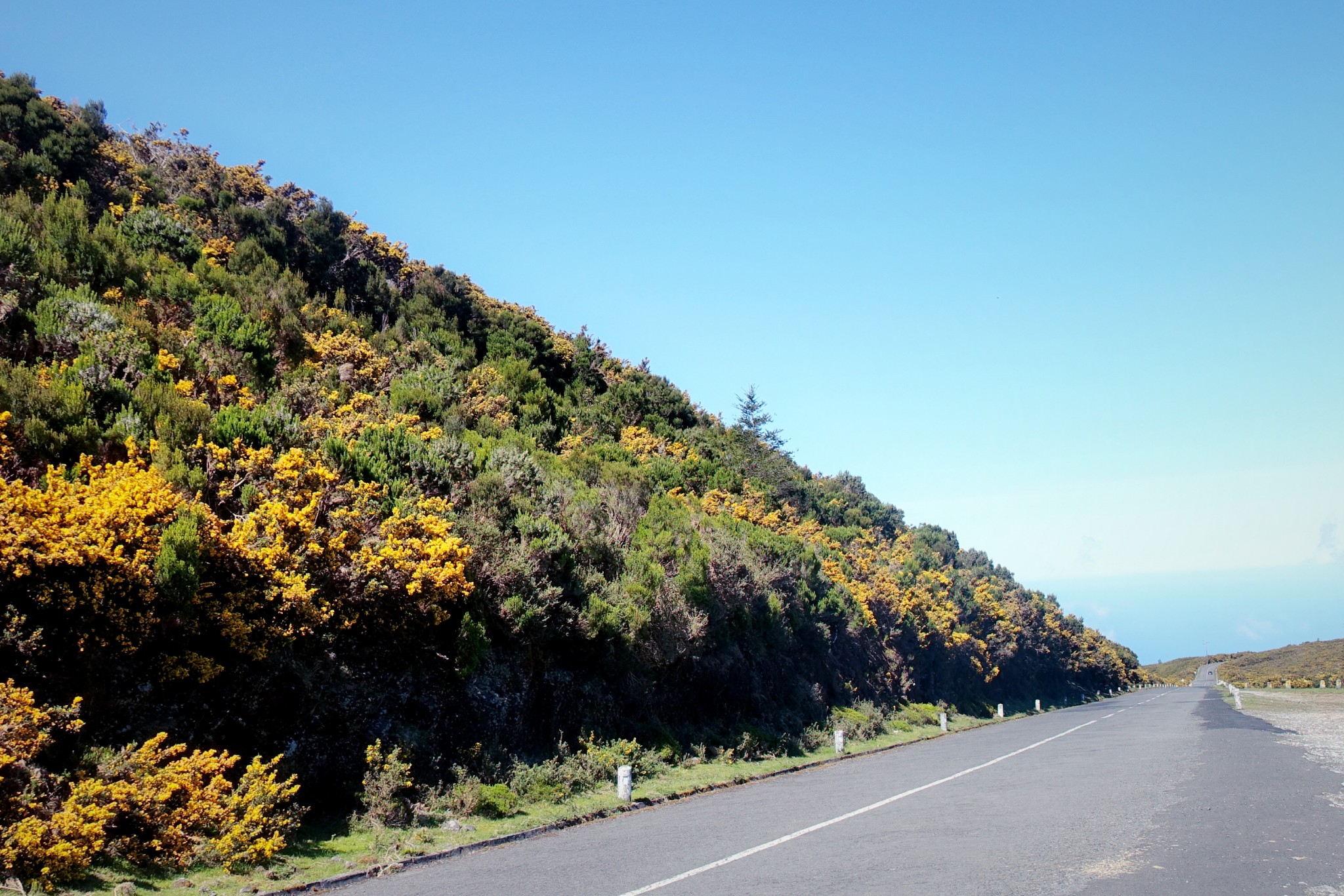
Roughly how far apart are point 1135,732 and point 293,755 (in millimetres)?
28189

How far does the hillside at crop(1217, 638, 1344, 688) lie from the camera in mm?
82188

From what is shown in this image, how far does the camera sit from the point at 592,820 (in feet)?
39.1

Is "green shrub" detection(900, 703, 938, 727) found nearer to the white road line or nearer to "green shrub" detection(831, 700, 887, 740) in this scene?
"green shrub" detection(831, 700, 887, 740)

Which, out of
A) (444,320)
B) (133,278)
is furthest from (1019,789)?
(444,320)

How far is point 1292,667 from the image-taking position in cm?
10419

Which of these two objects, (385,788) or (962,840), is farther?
(385,788)

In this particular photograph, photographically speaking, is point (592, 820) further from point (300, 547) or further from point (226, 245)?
point (226, 245)

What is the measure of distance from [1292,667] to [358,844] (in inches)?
5067

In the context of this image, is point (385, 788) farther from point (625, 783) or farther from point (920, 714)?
point (920, 714)

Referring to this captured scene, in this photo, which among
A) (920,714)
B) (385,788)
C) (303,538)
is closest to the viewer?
(385,788)

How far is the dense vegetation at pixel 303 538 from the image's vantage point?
856 centimetres

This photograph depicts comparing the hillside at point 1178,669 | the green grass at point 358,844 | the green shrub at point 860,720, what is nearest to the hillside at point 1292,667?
the hillside at point 1178,669

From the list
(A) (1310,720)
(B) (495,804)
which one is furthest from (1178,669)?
(B) (495,804)

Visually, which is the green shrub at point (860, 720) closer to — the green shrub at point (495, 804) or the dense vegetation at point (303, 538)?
the dense vegetation at point (303, 538)
